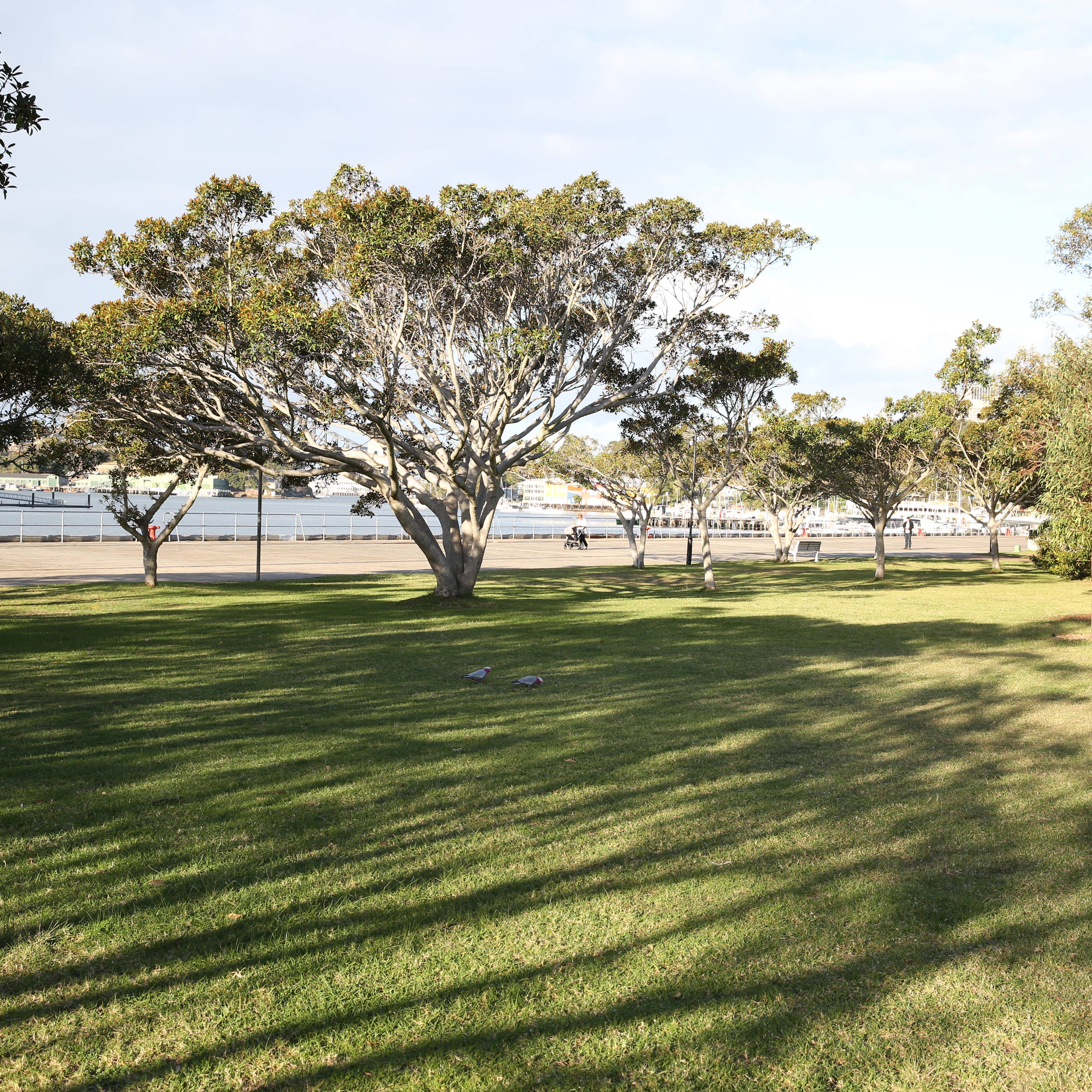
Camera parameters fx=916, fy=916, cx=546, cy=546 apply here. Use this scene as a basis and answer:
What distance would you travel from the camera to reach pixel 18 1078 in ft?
10.1

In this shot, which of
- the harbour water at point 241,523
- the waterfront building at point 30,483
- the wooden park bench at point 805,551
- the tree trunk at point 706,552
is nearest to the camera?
the tree trunk at point 706,552

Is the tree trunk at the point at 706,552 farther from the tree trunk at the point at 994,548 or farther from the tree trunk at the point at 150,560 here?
the tree trunk at the point at 994,548

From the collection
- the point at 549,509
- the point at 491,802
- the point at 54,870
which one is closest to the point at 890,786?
the point at 491,802

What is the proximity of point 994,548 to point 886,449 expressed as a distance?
784cm

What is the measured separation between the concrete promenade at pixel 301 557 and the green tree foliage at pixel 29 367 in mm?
6690

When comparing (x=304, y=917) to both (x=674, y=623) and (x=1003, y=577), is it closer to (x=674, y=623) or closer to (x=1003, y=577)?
(x=674, y=623)

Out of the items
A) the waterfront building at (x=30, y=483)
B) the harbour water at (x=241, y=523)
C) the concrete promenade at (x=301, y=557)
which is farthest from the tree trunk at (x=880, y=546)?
the waterfront building at (x=30, y=483)

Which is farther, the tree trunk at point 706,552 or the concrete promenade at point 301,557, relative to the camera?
the concrete promenade at point 301,557

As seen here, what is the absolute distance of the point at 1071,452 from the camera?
15.8m

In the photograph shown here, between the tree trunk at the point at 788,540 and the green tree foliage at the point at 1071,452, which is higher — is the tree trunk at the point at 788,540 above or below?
below

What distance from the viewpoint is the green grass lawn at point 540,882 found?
132 inches

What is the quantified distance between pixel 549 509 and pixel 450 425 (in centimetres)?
17491

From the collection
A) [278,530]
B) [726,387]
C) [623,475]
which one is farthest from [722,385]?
[278,530]

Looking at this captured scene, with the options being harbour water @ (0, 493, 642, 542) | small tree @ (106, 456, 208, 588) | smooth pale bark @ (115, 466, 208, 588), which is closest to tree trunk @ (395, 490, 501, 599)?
small tree @ (106, 456, 208, 588)
